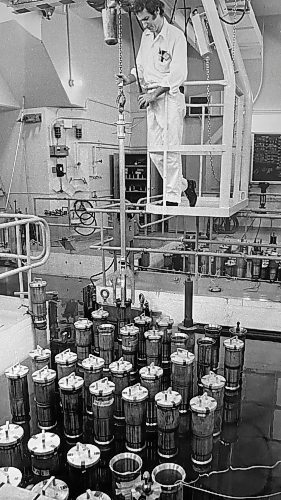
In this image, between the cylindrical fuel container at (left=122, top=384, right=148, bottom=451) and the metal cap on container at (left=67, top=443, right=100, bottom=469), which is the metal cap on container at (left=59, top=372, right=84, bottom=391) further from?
the metal cap on container at (left=67, top=443, right=100, bottom=469)

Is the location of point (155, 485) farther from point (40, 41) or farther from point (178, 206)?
point (40, 41)

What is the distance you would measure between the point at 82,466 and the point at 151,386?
736 millimetres

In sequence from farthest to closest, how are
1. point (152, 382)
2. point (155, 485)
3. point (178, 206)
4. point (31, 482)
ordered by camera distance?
point (178, 206) < point (152, 382) < point (31, 482) < point (155, 485)

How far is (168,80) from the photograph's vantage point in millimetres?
3592

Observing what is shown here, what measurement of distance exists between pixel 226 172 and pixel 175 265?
2486 millimetres

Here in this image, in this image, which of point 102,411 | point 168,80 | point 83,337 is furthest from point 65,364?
point 168,80

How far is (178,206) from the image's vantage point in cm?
386

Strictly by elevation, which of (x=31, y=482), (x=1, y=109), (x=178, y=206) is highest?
(x=1, y=109)

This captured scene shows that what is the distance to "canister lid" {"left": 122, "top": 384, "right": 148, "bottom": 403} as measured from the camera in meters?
2.47

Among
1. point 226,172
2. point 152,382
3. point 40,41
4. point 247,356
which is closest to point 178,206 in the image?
point 226,172

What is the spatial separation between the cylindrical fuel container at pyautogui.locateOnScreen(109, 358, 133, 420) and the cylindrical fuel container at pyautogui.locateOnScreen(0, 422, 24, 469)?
2.18ft

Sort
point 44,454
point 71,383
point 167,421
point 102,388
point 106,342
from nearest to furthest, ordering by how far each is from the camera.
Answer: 1. point 44,454
2. point 167,421
3. point 102,388
4. point 71,383
5. point 106,342

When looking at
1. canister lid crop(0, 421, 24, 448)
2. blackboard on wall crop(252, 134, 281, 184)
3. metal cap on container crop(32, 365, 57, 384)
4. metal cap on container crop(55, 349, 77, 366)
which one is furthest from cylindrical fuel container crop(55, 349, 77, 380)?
blackboard on wall crop(252, 134, 281, 184)

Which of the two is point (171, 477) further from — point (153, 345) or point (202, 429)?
→ point (153, 345)
